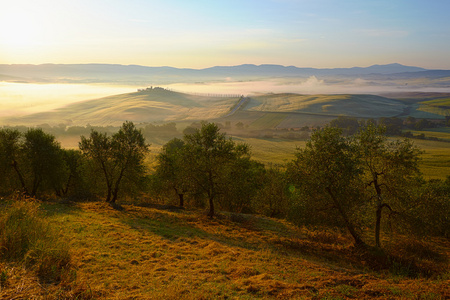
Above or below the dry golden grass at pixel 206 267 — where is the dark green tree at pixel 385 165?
above

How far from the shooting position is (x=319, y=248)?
2725 centimetres

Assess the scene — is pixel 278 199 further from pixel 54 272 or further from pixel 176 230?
pixel 54 272

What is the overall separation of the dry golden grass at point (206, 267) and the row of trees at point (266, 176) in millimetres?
4324

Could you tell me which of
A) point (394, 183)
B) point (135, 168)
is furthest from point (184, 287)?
point (135, 168)

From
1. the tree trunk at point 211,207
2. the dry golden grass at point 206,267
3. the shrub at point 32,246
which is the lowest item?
the tree trunk at point 211,207

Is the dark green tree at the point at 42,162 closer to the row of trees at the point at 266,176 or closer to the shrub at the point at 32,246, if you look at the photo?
the row of trees at the point at 266,176

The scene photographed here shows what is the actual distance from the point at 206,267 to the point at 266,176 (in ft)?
129

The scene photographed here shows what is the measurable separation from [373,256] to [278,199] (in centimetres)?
2491

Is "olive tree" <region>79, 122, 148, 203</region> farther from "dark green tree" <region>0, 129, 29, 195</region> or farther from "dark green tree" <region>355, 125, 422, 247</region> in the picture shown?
"dark green tree" <region>355, 125, 422, 247</region>

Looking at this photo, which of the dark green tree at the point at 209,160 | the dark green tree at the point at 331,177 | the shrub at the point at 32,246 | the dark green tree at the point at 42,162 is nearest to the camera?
the shrub at the point at 32,246

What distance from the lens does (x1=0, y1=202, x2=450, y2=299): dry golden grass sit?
12.0 meters

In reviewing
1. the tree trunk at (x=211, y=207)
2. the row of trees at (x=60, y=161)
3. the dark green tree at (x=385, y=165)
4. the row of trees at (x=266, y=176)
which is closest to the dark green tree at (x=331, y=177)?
the row of trees at (x=266, y=176)

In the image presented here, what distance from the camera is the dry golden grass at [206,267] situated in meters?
12.0

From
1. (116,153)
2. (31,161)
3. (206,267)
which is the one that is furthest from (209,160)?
(31,161)
